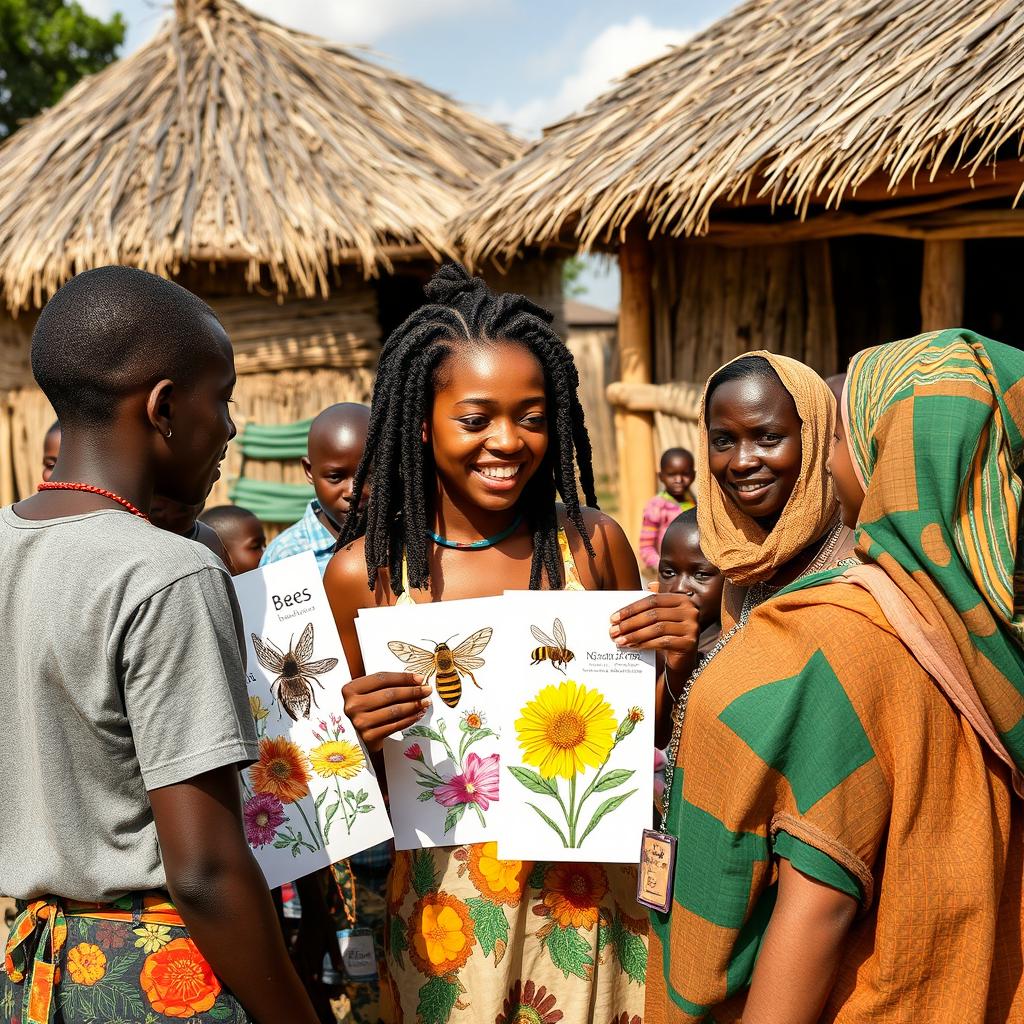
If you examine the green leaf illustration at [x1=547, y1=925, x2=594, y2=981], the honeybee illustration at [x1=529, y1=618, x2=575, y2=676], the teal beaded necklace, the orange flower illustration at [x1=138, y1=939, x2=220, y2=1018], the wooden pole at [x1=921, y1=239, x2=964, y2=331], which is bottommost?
the green leaf illustration at [x1=547, y1=925, x2=594, y2=981]

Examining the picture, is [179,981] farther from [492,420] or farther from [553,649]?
[492,420]

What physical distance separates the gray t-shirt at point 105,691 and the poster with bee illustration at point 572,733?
2.15 ft

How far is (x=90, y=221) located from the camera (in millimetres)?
7297

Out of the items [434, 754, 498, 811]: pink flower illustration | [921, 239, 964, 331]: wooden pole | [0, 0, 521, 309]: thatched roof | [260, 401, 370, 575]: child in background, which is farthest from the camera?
[0, 0, 521, 309]: thatched roof

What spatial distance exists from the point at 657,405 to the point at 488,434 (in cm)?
470

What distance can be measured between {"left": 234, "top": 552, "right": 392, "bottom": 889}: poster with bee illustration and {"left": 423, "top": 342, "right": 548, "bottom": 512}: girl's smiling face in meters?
0.38

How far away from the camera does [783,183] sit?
5.38 m

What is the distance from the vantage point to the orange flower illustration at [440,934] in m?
2.08

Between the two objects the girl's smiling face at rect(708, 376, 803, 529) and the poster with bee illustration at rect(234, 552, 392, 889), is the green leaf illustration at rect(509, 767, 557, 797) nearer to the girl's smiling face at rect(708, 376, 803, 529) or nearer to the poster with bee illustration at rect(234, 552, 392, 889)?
the poster with bee illustration at rect(234, 552, 392, 889)

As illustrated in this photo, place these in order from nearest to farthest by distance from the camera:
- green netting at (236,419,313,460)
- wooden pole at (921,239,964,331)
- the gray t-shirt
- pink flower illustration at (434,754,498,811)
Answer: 1. the gray t-shirt
2. pink flower illustration at (434,754,498,811)
3. wooden pole at (921,239,964,331)
4. green netting at (236,419,313,460)

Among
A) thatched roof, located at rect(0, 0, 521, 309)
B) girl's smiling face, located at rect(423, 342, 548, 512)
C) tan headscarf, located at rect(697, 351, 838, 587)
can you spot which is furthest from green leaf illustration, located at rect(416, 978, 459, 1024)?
thatched roof, located at rect(0, 0, 521, 309)

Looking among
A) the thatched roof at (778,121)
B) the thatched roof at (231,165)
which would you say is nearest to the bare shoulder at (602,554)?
the thatched roof at (778,121)

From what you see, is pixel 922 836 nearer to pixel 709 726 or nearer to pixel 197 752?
pixel 709 726

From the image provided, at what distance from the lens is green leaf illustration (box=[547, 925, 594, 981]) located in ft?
6.92
